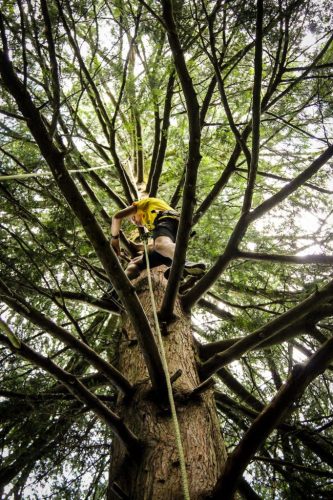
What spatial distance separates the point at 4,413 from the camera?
2.24m

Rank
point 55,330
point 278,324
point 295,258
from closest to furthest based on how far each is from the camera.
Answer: point 55,330 → point 278,324 → point 295,258

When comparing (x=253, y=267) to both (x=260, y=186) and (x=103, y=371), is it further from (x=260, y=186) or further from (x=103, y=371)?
(x=103, y=371)

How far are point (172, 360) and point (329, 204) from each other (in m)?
2.99

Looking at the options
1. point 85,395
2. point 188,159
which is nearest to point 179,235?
point 188,159

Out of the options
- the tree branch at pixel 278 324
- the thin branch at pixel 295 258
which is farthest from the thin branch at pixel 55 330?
the thin branch at pixel 295 258

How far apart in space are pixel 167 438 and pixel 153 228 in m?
2.18

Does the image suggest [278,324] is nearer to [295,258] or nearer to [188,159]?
[295,258]

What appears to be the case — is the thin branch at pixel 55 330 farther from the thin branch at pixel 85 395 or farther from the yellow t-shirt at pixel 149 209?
the yellow t-shirt at pixel 149 209

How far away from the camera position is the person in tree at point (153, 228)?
10.9 ft

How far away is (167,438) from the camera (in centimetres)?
173

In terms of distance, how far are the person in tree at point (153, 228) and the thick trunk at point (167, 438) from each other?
1058mm

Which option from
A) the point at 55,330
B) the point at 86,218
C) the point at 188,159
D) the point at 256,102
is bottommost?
the point at 55,330

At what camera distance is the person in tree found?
3.31 meters

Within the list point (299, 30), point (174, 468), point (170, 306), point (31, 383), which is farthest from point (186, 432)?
point (299, 30)
